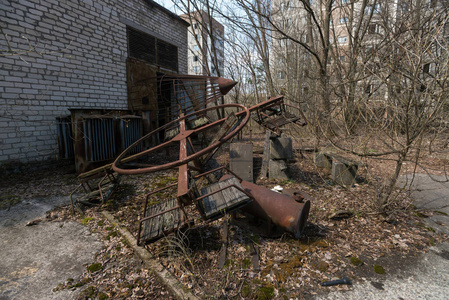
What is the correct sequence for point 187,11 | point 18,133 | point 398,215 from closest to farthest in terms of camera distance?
point 398,215
point 18,133
point 187,11

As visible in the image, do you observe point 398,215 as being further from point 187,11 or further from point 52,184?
point 187,11

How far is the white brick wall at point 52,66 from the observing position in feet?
15.8

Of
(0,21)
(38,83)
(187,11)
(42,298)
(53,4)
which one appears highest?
(187,11)

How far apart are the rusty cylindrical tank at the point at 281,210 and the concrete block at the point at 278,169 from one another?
1927 millimetres

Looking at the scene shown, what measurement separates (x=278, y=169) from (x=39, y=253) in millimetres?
4063

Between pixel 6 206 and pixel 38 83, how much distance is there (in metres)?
3.19

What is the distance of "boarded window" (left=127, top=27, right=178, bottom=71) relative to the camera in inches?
296

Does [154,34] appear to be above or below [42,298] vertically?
above

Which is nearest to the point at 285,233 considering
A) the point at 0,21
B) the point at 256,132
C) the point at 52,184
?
the point at 52,184

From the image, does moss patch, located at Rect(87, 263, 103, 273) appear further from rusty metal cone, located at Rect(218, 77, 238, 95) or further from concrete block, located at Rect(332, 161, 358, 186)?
concrete block, located at Rect(332, 161, 358, 186)

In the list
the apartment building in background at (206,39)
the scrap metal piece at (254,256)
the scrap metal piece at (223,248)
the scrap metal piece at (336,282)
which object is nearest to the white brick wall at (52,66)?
the apartment building in background at (206,39)

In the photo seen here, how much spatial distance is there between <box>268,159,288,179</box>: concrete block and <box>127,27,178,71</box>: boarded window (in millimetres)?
6169

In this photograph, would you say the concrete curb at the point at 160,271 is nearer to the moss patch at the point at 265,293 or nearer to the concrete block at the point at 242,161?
the moss patch at the point at 265,293

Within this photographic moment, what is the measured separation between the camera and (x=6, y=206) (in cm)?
353
